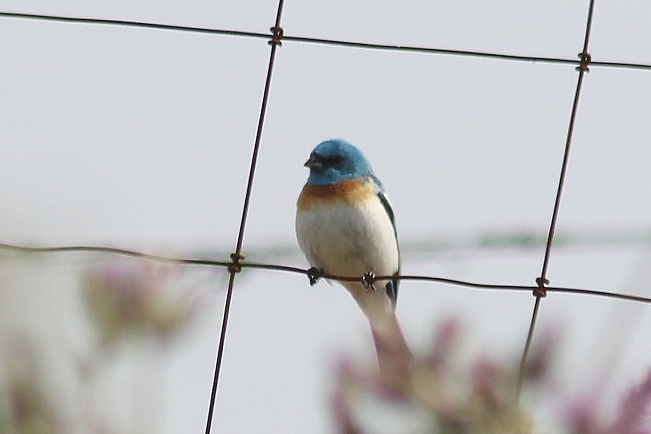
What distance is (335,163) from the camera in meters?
4.29

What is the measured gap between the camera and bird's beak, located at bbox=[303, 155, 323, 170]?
4.26 meters

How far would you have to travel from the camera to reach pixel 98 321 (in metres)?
1.25

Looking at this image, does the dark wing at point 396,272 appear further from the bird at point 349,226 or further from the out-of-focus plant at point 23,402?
the out-of-focus plant at point 23,402

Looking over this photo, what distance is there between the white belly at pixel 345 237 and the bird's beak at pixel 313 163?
27cm

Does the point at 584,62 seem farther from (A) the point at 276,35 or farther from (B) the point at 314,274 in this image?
(B) the point at 314,274

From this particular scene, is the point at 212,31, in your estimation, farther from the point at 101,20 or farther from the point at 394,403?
the point at 394,403

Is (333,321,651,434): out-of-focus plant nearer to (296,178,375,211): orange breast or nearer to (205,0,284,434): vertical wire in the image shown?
(205,0,284,434): vertical wire

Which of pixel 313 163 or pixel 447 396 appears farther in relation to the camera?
pixel 313 163

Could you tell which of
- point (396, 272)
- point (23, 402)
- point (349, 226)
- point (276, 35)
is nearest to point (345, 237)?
point (349, 226)

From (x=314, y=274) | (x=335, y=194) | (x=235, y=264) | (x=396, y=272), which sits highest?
(x=335, y=194)

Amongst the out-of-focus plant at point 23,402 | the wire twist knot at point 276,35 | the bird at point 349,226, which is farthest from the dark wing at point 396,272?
the out-of-focus plant at point 23,402

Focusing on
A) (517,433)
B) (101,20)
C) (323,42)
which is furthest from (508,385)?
(101,20)

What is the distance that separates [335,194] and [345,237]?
0.62ft

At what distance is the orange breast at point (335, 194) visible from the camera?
13.2 feet
